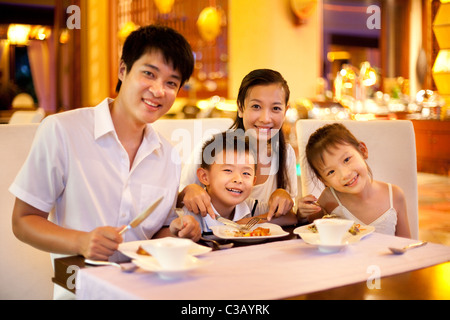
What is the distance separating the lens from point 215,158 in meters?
1.87

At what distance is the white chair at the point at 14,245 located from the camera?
5.49 ft

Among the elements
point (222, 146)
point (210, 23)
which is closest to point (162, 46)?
point (222, 146)

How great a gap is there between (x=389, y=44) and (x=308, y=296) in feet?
36.2

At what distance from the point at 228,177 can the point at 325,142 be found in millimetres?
408

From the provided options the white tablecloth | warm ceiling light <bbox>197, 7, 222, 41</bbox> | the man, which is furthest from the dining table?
warm ceiling light <bbox>197, 7, 222, 41</bbox>

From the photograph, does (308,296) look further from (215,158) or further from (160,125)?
(160,125)

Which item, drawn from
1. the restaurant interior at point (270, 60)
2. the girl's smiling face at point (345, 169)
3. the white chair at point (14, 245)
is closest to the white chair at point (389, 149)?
the girl's smiling face at point (345, 169)

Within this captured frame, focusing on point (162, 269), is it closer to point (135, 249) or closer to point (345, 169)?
point (135, 249)

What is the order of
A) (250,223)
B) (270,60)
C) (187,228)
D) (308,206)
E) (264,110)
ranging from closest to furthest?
(187,228)
(250,223)
(308,206)
(264,110)
(270,60)

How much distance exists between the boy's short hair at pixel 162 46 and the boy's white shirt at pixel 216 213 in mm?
446

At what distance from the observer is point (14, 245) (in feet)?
5.55

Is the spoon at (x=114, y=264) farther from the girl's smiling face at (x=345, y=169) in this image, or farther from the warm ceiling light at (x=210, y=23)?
the warm ceiling light at (x=210, y=23)

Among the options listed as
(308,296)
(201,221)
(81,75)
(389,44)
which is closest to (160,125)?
(201,221)

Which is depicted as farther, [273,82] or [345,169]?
[273,82]
